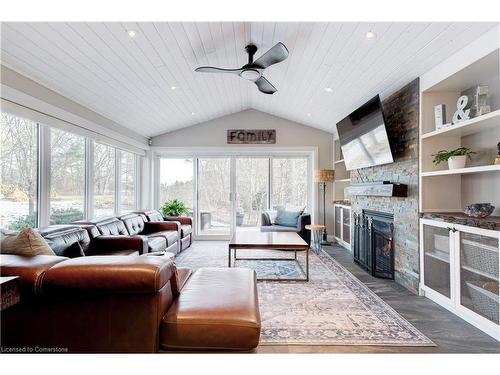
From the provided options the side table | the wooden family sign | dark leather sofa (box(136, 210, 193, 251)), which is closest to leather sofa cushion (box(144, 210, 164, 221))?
dark leather sofa (box(136, 210, 193, 251))

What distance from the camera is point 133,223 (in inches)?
171

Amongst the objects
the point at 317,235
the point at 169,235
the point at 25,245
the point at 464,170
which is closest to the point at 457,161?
the point at 464,170

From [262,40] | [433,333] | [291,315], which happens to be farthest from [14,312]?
[262,40]

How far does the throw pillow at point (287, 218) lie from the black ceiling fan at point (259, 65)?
2.83 m

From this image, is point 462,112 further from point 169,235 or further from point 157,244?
point 169,235

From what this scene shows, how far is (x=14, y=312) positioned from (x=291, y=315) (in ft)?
6.58

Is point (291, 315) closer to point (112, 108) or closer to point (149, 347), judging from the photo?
point (149, 347)

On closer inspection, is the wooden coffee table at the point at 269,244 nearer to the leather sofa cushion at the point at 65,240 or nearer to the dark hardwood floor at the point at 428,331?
the dark hardwood floor at the point at 428,331

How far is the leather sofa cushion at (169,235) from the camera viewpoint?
415cm

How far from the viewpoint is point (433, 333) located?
2.16 meters

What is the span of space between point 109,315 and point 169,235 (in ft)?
9.89

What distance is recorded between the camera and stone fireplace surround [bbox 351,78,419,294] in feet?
9.98

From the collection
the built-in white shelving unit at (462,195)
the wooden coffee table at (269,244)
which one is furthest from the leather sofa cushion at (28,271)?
the built-in white shelving unit at (462,195)

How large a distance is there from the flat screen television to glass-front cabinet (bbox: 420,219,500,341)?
3.47ft
